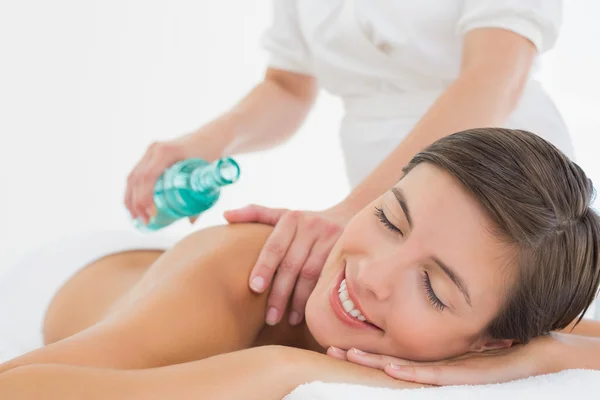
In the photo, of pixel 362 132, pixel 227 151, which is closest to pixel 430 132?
pixel 362 132

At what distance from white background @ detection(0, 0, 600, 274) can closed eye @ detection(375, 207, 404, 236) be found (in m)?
1.55

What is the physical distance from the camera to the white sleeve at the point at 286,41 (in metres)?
2.05

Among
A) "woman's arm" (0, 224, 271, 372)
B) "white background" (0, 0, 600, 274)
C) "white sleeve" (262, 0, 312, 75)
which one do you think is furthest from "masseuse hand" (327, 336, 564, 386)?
"white background" (0, 0, 600, 274)

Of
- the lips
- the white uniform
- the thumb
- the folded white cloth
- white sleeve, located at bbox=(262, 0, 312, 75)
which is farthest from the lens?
white sleeve, located at bbox=(262, 0, 312, 75)

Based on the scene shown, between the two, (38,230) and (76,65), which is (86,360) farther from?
(76,65)

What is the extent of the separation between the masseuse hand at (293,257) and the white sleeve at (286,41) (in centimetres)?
84

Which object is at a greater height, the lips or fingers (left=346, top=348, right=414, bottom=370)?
the lips

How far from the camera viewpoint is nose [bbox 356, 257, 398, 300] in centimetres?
106

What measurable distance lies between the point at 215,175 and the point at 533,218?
2.25 feet

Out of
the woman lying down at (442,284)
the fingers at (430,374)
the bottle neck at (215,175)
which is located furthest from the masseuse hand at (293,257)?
the fingers at (430,374)

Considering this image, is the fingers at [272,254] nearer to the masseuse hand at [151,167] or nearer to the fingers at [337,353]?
the fingers at [337,353]

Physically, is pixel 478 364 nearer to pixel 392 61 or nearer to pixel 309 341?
pixel 309 341

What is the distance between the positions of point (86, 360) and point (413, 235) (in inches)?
18.4

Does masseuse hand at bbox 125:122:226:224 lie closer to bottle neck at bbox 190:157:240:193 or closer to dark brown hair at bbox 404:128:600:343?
bottle neck at bbox 190:157:240:193
